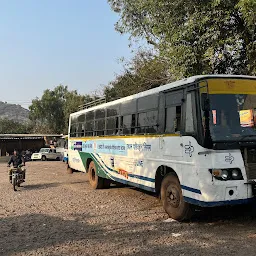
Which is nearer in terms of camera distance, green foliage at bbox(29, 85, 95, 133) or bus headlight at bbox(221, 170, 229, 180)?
bus headlight at bbox(221, 170, 229, 180)

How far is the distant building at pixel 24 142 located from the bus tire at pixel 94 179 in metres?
32.6

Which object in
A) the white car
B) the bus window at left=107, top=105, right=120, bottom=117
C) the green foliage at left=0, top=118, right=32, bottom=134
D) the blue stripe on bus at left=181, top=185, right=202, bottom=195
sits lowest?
the white car

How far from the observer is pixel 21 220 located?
7465 mm

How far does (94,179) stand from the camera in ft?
40.0

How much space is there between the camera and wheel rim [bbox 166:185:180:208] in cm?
694

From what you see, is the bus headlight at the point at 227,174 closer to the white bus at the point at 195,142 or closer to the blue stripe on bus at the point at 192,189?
the white bus at the point at 195,142

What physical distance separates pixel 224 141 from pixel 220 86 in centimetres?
110

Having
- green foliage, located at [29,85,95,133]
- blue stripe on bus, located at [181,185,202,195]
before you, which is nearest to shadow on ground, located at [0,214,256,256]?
blue stripe on bus, located at [181,185,202,195]

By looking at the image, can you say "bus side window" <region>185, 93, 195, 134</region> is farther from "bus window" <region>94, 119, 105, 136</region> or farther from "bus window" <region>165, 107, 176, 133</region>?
"bus window" <region>94, 119, 105, 136</region>

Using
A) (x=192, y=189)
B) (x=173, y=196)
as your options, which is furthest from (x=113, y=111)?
(x=192, y=189)

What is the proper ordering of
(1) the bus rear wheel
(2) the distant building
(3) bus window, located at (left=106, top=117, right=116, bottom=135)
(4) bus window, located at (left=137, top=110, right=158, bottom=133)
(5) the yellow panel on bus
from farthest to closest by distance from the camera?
1. (2) the distant building
2. (1) the bus rear wheel
3. (3) bus window, located at (left=106, top=117, right=116, bottom=135)
4. (4) bus window, located at (left=137, top=110, right=158, bottom=133)
5. (5) the yellow panel on bus

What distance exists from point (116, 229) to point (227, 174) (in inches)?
93.5

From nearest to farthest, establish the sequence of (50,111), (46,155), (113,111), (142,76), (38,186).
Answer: (113,111) < (38,186) < (142,76) < (46,155) < (50,111)

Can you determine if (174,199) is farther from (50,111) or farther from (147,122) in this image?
(50,111)
